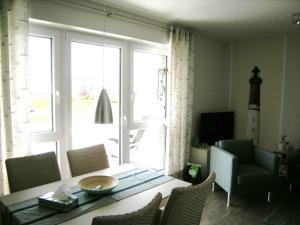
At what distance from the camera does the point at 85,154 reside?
2.43m

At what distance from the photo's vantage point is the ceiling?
2.79 metres

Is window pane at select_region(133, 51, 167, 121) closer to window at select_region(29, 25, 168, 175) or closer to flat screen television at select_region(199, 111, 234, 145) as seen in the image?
window at select_region(29, 25, 168, 175)

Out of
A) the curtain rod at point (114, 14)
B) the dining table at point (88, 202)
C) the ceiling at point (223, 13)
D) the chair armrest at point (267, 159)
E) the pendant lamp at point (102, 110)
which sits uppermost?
the ceiling at point (223, 13)

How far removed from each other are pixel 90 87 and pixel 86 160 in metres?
1.03

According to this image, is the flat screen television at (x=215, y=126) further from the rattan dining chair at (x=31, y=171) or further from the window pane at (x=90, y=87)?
the rattan dining chair at (x=31, y=171)

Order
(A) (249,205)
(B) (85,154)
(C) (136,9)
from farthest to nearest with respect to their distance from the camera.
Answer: (A) (249,205) < (C) (136,9) < (B) (85,154)

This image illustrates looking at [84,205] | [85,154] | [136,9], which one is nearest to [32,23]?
[136,9]

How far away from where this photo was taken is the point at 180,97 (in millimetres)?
3889

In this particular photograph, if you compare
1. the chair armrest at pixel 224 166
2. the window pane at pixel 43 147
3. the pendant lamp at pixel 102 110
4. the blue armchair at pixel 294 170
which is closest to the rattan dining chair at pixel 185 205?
the pendant lamp at pixel 102 110

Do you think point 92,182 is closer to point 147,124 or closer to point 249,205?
point 147,124

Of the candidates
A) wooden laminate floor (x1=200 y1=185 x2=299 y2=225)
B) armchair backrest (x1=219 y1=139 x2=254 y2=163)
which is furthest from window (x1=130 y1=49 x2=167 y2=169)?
wooden laminate floor (x1=200 y1=185 x2=299 y2=225)

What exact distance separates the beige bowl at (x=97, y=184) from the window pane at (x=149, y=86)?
65.7 inches

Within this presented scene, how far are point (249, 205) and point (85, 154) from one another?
228 centimetres

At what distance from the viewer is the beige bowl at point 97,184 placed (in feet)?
5.98
